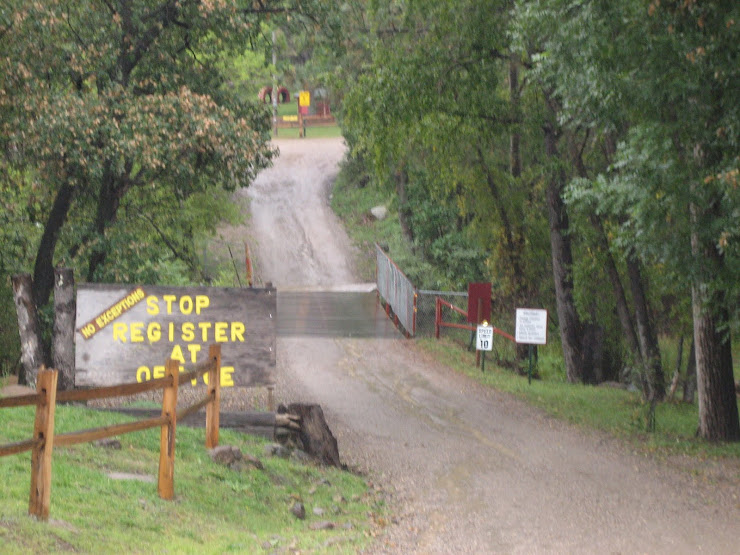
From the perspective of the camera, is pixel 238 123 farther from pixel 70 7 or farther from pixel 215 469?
pixel 215 469

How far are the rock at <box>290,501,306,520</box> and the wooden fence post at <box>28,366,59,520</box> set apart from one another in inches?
109

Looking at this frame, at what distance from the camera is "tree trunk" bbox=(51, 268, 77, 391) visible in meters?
12.1

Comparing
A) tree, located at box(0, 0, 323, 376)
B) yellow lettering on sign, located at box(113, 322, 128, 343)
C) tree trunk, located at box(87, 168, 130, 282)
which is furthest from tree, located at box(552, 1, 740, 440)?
tree trunk, located at box(87, 168, 130, 282)

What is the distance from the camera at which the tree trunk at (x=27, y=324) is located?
1217cm

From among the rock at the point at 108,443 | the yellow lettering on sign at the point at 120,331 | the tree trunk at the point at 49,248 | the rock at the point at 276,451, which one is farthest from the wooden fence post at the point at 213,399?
the tree trunk at the point at 49,248

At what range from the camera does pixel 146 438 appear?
396 inches

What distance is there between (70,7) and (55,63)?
38.4 inches

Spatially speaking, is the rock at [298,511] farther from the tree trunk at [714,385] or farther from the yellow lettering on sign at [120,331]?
the tree trunk at [714,385]

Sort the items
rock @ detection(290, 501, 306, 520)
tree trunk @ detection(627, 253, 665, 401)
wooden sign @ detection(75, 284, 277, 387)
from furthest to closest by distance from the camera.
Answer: tree trunk @ detection(627, 253, 665, 401), wooden sign @ detection(75, 284, 277, 387), rock @ detection(290, 501, 306, 520)

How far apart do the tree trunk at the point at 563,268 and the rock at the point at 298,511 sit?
451 inches

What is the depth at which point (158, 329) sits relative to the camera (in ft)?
39.2

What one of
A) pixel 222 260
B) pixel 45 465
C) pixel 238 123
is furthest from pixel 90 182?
pixel 222 260

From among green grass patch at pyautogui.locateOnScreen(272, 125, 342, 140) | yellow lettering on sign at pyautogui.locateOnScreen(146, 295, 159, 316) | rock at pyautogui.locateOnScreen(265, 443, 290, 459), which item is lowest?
rock at pyautogui.locateOnScreen(265, 443, 290, 459)

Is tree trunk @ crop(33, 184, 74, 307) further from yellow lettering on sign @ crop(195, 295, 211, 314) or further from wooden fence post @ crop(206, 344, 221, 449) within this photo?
wooden fence post @ crop(206, 344, 221, 449)
